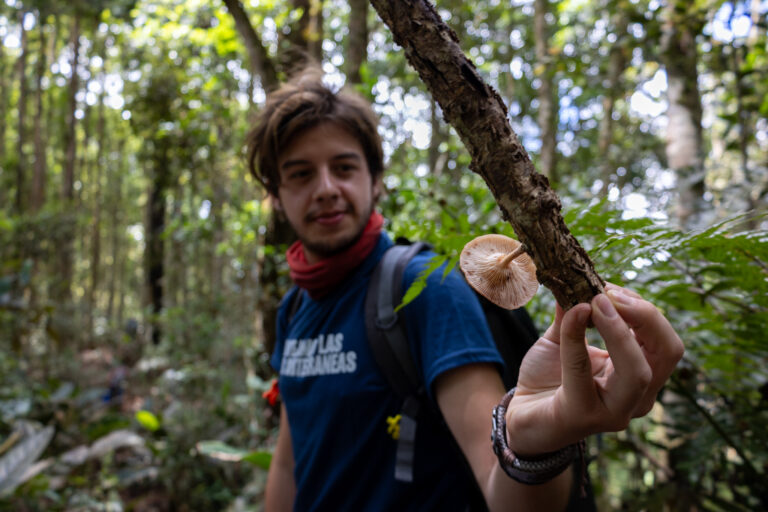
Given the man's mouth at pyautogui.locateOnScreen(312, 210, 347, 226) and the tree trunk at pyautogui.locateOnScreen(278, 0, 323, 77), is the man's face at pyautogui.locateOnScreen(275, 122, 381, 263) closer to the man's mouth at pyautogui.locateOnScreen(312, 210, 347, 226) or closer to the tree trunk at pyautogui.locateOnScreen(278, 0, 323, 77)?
the man's mouth at pyautogui.locateOnScreen(312, 210, 347, 226)

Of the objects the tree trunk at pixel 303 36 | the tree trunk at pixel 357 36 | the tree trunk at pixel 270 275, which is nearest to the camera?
the tree trunk at pixel 270 275

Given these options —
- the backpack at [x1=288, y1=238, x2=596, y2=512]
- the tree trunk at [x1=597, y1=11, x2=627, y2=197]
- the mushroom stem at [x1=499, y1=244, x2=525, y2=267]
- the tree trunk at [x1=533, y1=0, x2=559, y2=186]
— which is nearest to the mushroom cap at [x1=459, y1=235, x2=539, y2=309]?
the mushroom stem at [x1=499, y1=244, x2=525, y2=267]

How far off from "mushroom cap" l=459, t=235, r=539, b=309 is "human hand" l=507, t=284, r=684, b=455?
2.3 inches

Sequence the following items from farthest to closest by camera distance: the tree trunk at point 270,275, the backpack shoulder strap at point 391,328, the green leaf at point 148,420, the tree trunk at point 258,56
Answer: the green leaf at point 148,420 → the tree trunk at point 270,275 → the tree trunk at point 258,56 → the backpack shoulder strap at point 391,328

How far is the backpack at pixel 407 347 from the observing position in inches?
48.7

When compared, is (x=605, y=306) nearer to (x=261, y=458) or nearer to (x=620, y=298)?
(x=620, y=298)

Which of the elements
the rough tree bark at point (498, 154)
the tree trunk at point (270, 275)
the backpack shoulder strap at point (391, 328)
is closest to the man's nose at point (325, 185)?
the backpack shoulder strap at point (391, 328)

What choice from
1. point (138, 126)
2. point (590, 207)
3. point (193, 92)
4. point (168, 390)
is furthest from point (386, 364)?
point (168, 390)

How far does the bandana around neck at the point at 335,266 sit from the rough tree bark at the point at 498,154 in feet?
3.46

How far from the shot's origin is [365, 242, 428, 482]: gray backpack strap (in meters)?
1.29

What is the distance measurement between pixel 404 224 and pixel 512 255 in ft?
2.83

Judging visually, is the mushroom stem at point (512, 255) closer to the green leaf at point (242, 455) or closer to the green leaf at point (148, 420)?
the green leaf at point (242, 455)

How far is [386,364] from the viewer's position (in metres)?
1.37

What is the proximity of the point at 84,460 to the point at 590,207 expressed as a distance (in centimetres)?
517
